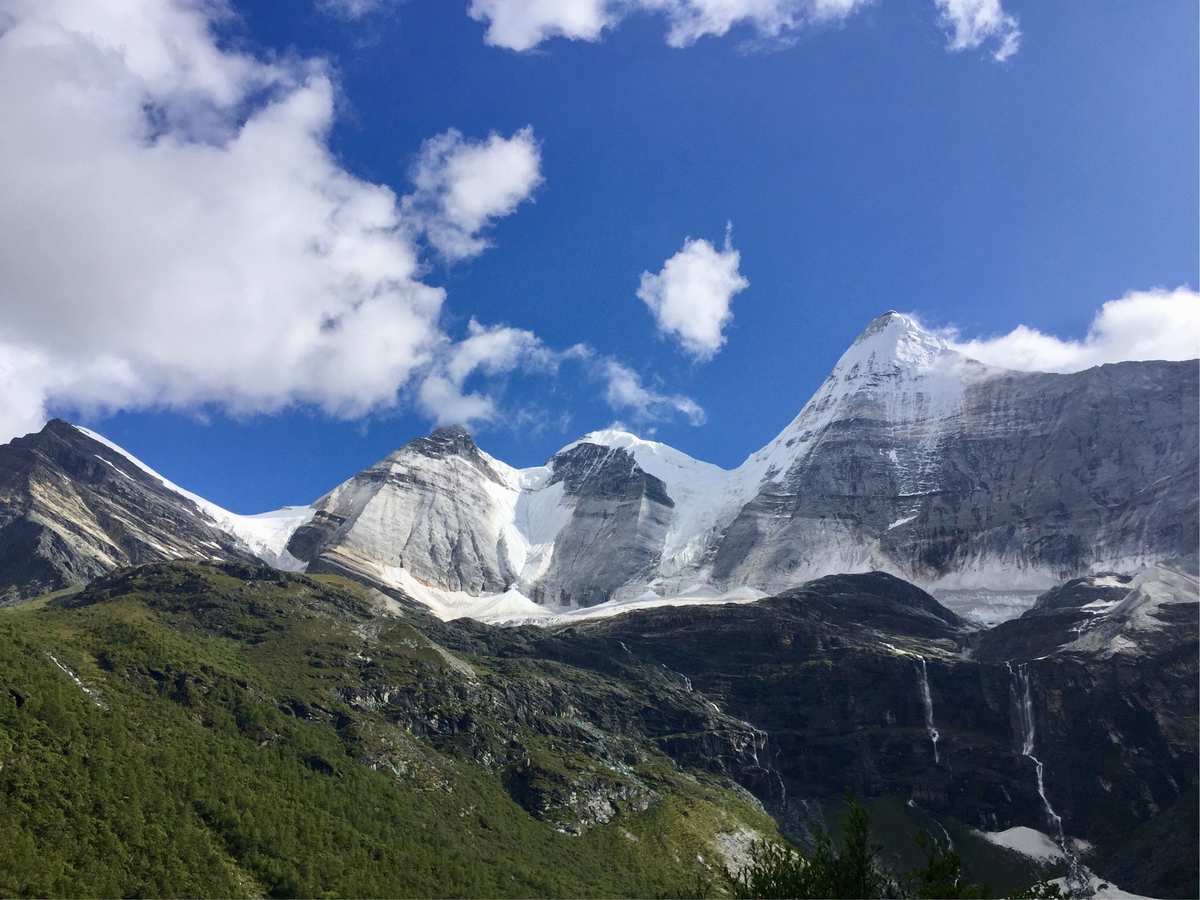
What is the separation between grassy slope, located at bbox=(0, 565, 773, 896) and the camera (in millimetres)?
138250

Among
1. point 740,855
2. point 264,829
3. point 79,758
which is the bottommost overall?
point 740,855

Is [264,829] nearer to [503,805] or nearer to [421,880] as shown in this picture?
[421,880]

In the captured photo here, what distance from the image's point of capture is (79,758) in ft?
495

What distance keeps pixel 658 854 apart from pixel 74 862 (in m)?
97.4

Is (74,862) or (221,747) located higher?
(221,747)

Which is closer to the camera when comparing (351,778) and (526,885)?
(526,885)

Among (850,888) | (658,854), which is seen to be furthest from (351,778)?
(850,888)

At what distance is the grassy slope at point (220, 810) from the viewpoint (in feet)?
454

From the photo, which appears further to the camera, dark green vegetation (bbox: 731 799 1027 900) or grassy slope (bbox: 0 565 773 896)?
grassy slope (bbox: 0 565 773 896)

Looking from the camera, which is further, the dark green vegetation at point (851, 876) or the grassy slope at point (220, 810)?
the grassy slope at point (220, 810)

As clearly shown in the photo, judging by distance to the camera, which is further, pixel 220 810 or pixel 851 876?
pixel 220 810

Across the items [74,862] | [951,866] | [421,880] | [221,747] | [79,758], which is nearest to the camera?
[951,866]

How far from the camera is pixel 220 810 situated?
509 ft

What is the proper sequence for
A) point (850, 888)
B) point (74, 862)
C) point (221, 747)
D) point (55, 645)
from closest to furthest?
1. point (850, 888)
2. point (74, 862)
3. point (221, 747)
4. point (55, 645)
